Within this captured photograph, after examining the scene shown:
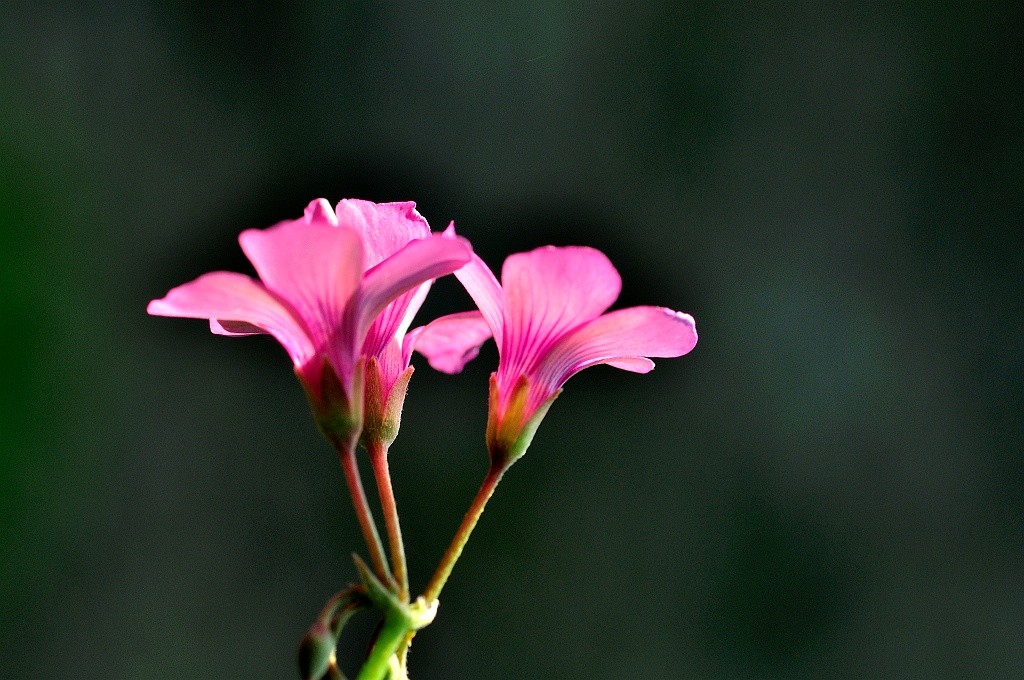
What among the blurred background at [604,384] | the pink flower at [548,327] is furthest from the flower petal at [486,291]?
the blurred background at [604,384]

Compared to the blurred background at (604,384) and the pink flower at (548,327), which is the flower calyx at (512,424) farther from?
the blurred background at (604,384)

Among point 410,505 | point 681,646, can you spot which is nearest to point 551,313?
point 410,505

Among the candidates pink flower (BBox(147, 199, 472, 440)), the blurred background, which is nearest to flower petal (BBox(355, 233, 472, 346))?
pink flower (BBox(147, 199, 472, 440))

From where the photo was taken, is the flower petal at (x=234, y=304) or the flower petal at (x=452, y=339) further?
the flower petal at (x=452, y=339)

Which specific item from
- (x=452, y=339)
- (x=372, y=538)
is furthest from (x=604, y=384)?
(x=372, y=538)

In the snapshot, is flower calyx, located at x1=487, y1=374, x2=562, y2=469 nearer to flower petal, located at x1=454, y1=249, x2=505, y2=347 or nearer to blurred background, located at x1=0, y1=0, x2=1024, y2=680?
flower petal, located at x1=454, y1=249, x2=505, y2=347

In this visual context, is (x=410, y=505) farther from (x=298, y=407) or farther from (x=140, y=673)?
(x=140, y=673)
